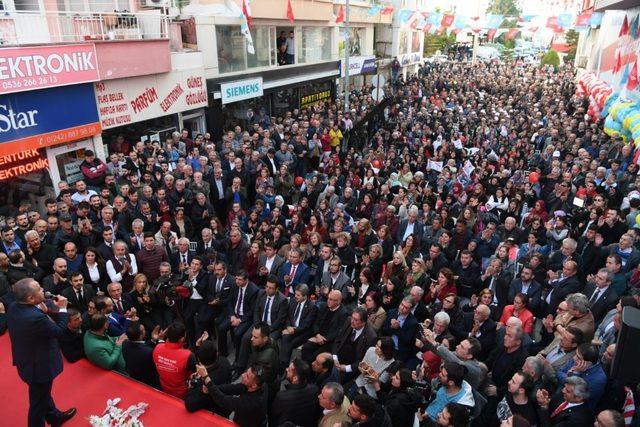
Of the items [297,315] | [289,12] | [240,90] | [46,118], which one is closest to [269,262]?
[297,315]

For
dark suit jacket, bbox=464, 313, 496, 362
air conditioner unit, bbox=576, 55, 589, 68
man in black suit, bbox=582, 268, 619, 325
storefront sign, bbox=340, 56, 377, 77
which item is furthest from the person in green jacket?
air conditioner unit, bbox=576, 55, 589, 68

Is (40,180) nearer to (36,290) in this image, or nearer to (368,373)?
(36,290)

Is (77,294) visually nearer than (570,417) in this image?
No

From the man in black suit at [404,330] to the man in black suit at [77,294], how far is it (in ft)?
12.2

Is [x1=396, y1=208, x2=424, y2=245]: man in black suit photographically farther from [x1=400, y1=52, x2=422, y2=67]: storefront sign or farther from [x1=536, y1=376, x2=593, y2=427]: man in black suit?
[x1=400, y1=52, x2=422, y2=67]: storefront sign

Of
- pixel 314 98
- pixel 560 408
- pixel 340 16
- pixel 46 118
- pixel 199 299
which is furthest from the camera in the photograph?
pixel 340 16

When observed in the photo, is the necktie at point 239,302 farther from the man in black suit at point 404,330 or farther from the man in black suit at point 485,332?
the man in black suit at point 485,332

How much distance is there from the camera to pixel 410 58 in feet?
115

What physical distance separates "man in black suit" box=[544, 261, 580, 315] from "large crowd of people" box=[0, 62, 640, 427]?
0.02 metres

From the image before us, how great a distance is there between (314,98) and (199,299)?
56.7ft

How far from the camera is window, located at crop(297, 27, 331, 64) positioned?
19.8 meters

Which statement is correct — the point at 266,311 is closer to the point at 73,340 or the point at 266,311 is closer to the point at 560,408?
the point at 73,340

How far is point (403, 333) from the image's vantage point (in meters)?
5.40

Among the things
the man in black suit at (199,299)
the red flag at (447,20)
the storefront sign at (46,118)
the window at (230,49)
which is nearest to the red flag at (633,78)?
the red flag at (447,20)
